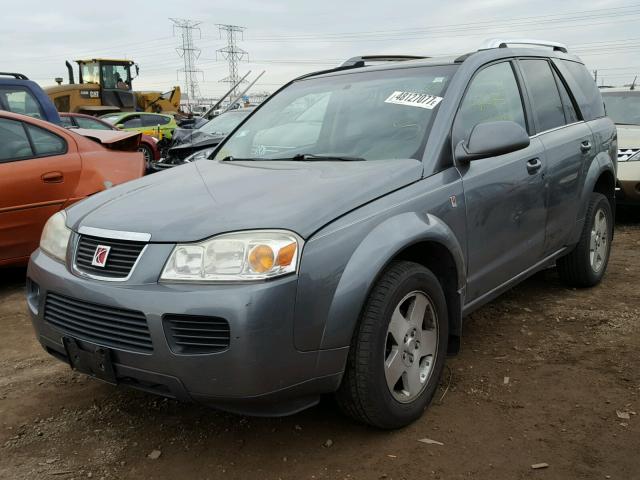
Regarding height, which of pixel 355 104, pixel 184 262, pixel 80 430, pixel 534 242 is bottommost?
pixel 80 430

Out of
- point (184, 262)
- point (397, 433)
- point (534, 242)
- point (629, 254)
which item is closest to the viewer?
point (184, 262)

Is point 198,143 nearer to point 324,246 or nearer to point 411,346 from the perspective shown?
point 411,346

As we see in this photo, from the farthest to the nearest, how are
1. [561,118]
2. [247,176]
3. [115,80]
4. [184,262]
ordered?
[115,80] → [561,118] → [247,176] → [184,262]

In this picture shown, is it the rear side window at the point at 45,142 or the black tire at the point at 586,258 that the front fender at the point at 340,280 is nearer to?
the black tire at the point at 586,258

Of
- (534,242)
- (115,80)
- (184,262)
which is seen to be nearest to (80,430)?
(184,262)

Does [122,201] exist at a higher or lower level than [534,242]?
higher

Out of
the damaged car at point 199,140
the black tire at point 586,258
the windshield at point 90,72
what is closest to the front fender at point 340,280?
the black tire at point 586,258

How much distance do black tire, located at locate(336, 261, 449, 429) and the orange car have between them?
135 inches

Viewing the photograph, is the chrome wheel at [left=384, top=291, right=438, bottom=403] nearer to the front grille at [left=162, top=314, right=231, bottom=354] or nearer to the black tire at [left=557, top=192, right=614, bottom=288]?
the front grille at [left=162, top=314, right=231, bottom=354]

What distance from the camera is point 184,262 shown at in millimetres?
2244

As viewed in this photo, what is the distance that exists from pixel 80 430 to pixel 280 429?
92cm

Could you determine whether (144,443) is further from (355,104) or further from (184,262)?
(355,104)

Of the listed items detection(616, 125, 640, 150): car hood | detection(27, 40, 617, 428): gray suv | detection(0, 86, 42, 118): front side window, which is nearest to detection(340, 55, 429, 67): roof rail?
detection(27, 40, 617, 428): gray suv

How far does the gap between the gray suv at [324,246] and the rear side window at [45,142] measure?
216 cm
